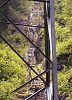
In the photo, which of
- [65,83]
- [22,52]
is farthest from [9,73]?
[22,52]

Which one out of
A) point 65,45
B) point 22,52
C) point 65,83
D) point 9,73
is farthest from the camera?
point 22,52

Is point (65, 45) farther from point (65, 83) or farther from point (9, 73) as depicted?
point (9, 73)

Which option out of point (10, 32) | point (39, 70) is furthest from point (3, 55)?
point (10, 32)

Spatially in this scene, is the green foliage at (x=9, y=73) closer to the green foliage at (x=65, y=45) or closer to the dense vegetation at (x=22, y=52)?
the dense vegetation at (x=22, y=52)

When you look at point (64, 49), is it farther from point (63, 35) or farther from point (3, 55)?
point (3, 55)

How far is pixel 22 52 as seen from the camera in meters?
8.30

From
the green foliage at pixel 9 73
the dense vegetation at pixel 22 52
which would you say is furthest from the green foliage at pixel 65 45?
the green foliage at pixel 9 73

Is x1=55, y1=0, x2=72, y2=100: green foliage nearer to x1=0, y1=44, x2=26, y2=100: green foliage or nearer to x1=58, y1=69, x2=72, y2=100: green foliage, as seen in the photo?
x1=58, y1=69, x2=72, y2=100: green foliage

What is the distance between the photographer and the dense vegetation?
256 inches

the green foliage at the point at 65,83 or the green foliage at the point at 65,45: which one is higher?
the green foliage at the point at 65,45

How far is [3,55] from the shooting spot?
6969 millimetres

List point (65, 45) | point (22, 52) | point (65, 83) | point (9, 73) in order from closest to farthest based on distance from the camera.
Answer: point (9, 73) < point (65, 83) < point (65, 45) < point (22, 52)

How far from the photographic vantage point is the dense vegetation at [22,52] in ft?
21.3

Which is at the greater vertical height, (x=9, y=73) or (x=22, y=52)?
(x=22, y=52)
